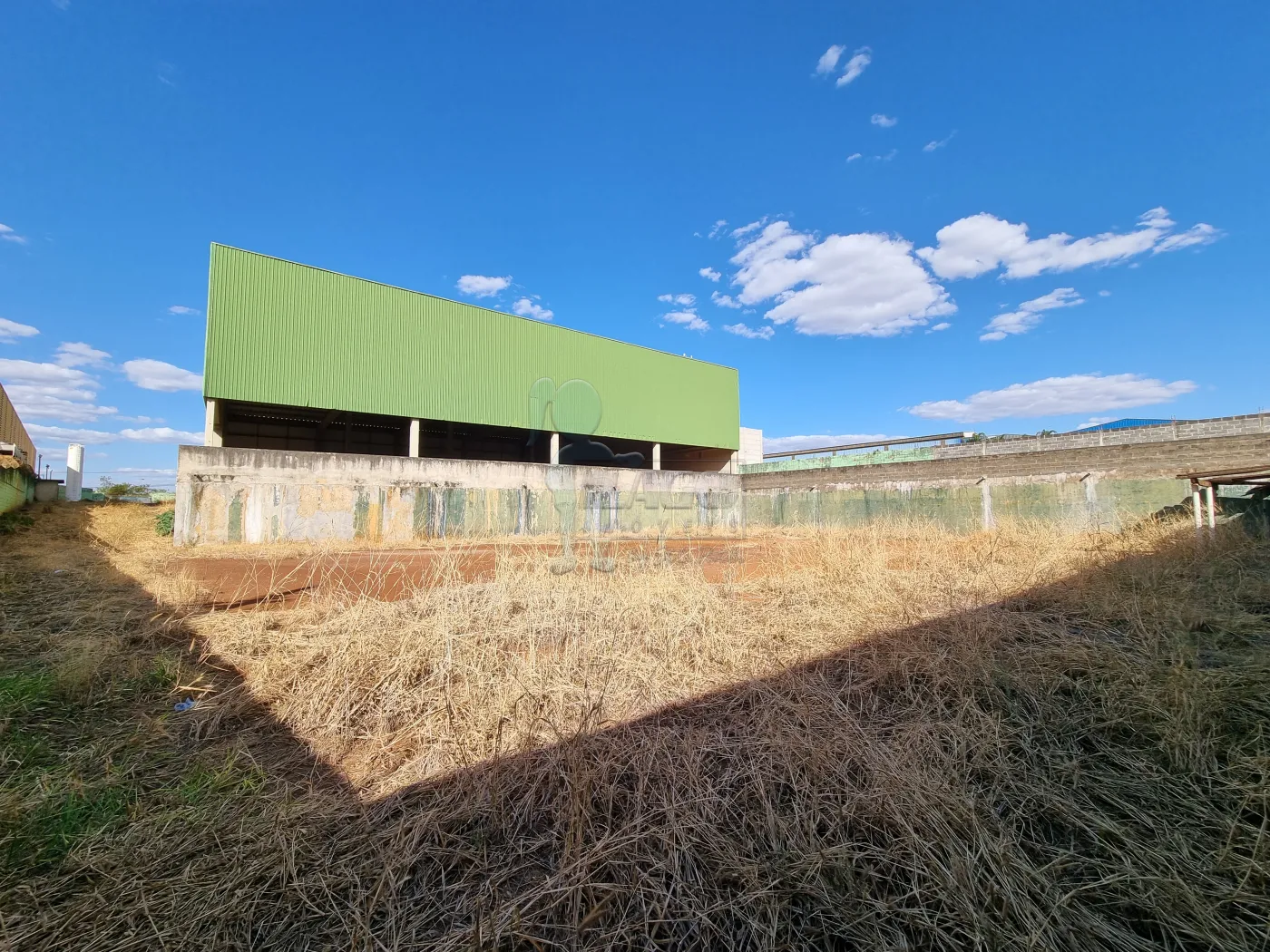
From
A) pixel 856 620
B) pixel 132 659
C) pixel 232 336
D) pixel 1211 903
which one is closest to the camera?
pixel 1211 903

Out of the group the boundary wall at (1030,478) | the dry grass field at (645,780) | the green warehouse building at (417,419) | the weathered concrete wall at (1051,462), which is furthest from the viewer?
the green warehouse building at (417,419)

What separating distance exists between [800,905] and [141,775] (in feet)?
9.81

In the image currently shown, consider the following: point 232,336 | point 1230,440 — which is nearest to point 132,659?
point 232,336

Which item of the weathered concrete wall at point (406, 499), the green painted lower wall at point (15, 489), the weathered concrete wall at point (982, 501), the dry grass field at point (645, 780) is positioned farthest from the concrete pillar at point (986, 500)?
the green painted lower wall at point (15, 489)

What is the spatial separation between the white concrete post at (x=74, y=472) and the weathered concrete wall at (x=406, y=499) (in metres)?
→ 21.4

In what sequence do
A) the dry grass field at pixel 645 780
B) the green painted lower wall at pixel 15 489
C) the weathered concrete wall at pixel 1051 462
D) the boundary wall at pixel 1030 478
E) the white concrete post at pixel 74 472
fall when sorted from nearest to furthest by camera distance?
1. the dry grass field at pixel 645 780
2. the weathered concrete wall at pixel 1051 462
3. the boundary wall at pixel 1030 478
4. the green painted lower wall at pixel 15 489
5. the white concrete post at pixel 74 472

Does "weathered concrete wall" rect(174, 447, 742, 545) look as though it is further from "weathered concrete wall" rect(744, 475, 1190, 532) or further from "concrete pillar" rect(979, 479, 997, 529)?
"concrete pillar" rect(979, 479, 997, 529)

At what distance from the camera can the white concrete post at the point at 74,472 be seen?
27.6 metres

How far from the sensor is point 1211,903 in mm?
1618

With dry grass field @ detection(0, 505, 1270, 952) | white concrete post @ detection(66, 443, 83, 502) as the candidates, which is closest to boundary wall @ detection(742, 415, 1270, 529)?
dry grass field @ detection(0, 505, 1270, 952)

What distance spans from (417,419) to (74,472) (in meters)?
23.6

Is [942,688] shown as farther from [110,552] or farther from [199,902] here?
[110,552]

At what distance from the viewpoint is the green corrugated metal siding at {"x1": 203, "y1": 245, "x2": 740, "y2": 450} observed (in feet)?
54.5

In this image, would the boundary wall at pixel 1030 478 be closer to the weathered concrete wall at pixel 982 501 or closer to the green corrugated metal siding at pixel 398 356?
the weathered concrete wall at pixel 982 501
